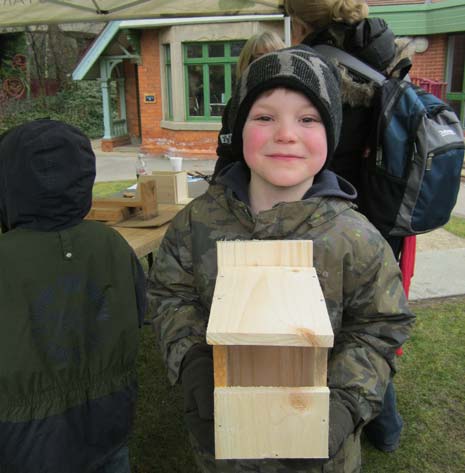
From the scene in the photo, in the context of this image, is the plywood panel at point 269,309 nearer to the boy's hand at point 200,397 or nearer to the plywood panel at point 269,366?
the plywood panel at point 269,366

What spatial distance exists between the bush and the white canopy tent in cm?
1613

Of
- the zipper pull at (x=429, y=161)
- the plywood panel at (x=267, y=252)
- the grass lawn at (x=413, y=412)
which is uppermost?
the zipper pull at (x=429, y=161)

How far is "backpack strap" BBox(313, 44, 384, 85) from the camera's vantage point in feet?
7.08

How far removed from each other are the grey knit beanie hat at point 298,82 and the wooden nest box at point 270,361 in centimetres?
42

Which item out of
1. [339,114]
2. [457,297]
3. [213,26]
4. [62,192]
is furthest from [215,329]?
[213,26]

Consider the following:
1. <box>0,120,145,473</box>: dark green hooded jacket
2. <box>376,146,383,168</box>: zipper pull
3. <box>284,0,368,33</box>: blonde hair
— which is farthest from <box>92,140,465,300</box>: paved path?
<box>0,120,145,473</box>: dark green hooded jacket

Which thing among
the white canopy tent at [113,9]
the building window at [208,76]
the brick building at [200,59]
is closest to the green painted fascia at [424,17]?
the brick building at [200,59]

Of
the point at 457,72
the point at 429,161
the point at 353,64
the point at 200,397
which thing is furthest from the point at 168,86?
the point at 200,397

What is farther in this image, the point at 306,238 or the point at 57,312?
the point at 57,312

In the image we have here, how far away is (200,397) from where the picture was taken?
1265 millimetres

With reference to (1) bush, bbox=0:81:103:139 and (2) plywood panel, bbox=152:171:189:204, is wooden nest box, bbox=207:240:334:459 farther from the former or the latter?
(1) bush, bbox=0:81:103:139

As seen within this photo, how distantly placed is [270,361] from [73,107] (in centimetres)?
Result: 2119

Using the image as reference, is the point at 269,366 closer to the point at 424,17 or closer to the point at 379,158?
the point at 379,158

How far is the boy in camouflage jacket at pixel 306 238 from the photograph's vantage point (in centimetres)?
140
